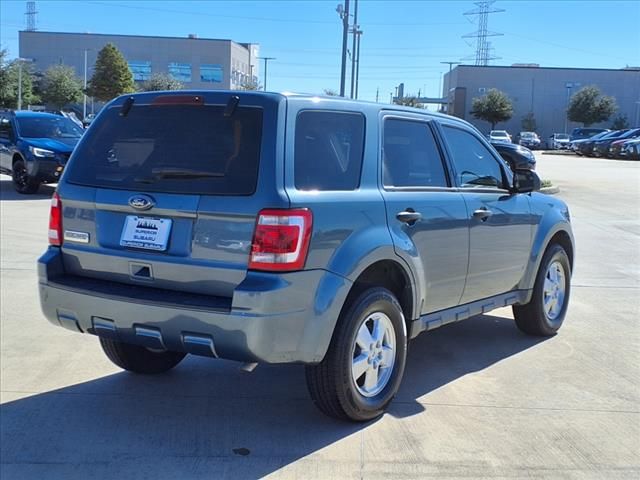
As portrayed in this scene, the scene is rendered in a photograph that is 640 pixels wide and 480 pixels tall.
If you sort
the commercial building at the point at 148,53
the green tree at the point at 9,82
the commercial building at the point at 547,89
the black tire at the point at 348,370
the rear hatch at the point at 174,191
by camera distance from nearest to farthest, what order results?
the rear hatch at the point at 174,191, the black tire at the point at 348,370, the green tree at the point at 9,82, the commercial building at the point at 547,89, the commercial building at the point at 148,53

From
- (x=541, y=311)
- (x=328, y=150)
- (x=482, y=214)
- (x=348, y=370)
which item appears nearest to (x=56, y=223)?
(x=328, y=150)

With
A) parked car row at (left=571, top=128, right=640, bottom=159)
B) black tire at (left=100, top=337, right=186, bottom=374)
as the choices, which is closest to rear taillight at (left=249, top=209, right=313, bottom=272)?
black tire at (left=100, top=337, right=186, bottom=374)

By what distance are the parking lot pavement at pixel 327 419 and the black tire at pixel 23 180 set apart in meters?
9.79

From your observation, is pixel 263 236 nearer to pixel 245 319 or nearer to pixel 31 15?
pixel 245 319

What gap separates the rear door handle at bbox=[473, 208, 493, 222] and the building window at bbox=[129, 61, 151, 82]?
8487 cm

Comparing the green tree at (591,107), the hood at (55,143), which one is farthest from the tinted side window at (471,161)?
the green tree at (591,107)

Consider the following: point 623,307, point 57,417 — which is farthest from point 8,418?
point 623,307

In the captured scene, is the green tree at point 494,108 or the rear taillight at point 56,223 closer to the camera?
the rear taillight at point 56,223

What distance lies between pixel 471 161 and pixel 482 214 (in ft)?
1.54

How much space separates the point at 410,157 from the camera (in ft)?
15.3

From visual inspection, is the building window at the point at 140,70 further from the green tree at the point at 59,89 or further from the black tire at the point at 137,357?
the black tire at the point at 137,357

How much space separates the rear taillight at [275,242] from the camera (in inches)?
140

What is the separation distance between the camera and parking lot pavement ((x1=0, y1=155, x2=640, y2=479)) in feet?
12.4

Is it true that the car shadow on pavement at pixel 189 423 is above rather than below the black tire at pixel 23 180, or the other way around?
below
